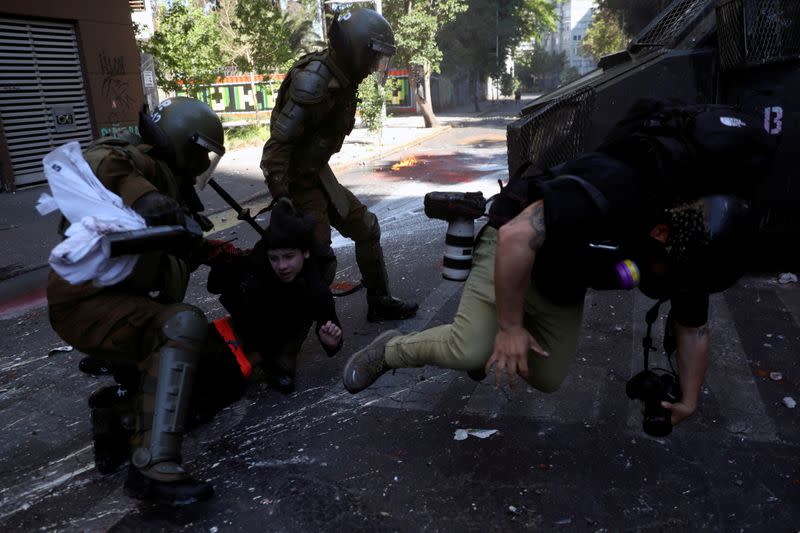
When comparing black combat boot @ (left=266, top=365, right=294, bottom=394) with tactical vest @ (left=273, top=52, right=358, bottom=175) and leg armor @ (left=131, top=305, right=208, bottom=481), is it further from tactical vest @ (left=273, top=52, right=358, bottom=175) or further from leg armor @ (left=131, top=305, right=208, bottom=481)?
tactical vest @ (left=273, top=52, right=358, bottom=175)

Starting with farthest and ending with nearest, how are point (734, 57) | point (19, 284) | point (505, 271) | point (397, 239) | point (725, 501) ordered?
point (397, 239)
point (19, 284)
point (734, 57)
point (725, 501)
point (505, 271)

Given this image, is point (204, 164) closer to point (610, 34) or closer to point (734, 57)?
point (734, 57)

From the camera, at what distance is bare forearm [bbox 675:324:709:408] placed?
2270mm

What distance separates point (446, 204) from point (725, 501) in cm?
144

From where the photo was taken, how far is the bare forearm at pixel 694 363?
2.27m

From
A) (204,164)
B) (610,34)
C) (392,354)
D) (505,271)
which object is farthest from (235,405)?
(610,34)

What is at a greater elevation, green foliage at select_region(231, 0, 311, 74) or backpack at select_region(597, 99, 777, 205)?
green foliage at select_region(231, 0, 311, 74)

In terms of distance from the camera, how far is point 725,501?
2.21 meters

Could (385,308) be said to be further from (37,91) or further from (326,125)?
(37,91)

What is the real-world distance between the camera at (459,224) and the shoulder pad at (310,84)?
1.24m

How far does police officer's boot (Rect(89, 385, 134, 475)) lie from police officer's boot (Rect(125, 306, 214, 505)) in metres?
0.25

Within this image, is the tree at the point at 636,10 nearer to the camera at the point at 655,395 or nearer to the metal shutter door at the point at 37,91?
the metal shutter door at the point at 37,91

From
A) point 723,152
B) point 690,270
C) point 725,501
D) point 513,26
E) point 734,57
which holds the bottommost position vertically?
point 725,501

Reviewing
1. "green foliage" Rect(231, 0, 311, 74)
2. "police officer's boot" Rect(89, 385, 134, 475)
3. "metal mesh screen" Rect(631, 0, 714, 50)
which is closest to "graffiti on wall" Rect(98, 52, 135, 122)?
"green foliage" Rect(231, 0, 311, 74)
